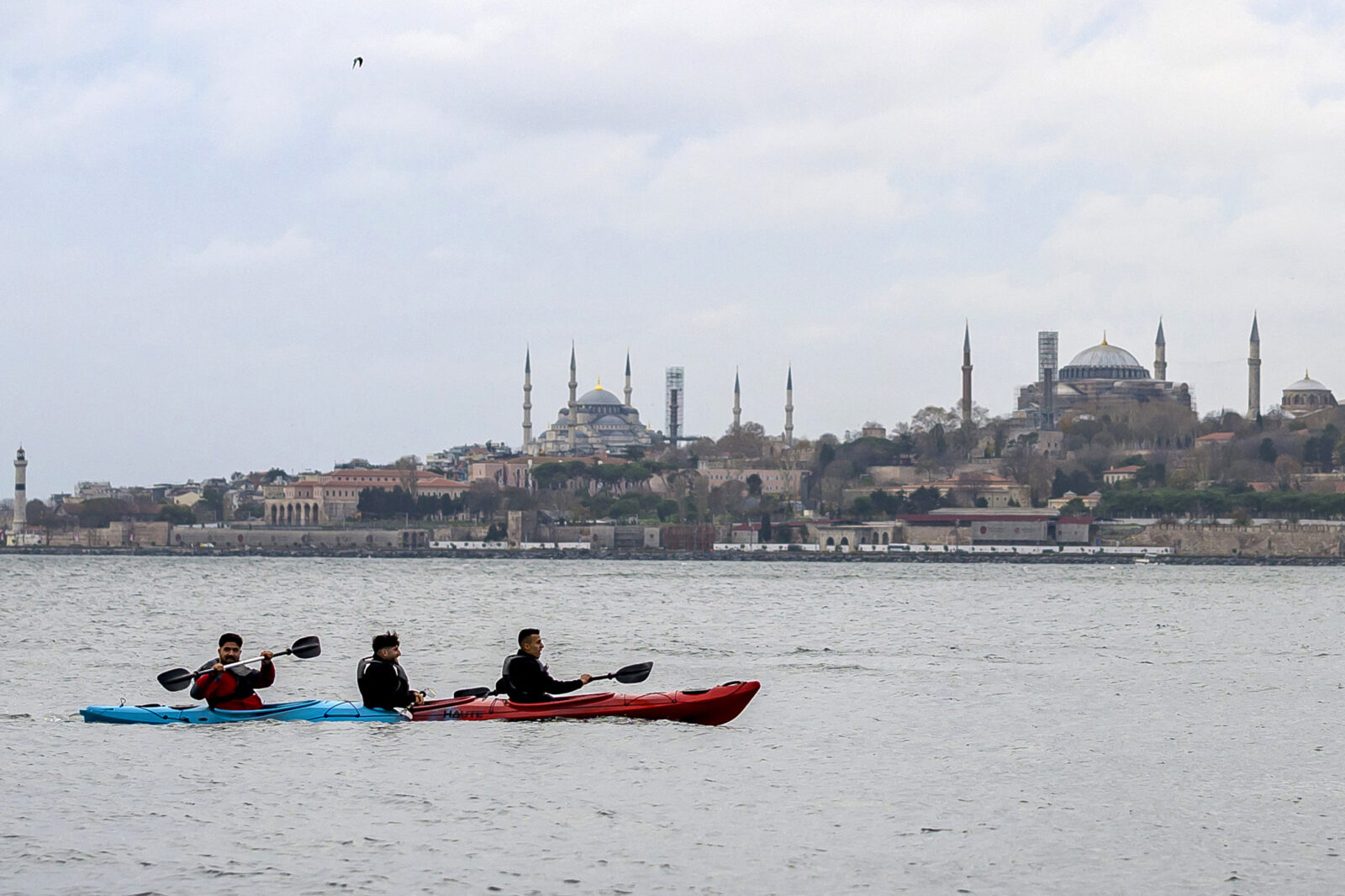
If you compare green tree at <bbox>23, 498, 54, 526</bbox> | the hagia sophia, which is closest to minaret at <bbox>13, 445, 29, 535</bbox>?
green tree at <bbox>23, 498, 54, 526</bbox>

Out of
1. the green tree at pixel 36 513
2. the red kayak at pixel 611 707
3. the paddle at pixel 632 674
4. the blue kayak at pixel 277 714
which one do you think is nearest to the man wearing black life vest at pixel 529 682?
the red kayak at pixel 611 707

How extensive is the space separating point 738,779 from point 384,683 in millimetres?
3822

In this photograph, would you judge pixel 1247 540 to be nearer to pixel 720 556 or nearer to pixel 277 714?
pixel 720 556

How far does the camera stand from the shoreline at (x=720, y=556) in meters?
108

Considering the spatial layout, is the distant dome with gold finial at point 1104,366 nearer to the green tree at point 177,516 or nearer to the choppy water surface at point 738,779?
the green tree at point 177,516

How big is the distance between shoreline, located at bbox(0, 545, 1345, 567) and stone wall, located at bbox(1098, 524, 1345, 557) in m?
1.20

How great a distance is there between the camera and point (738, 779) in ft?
59.2

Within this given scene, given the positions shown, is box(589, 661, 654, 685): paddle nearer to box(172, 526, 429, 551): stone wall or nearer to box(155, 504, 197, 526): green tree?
box(172, 526, 429, 551): stone wall

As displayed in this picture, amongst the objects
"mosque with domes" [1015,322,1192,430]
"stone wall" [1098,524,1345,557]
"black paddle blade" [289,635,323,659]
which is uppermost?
"mosque with domes" [1015,322,1192,430]

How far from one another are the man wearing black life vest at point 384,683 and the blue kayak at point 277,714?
0.11 metres

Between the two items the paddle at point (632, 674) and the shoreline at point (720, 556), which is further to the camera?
the shoreline at point (720, 556)

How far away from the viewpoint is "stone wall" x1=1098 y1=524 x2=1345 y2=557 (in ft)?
364

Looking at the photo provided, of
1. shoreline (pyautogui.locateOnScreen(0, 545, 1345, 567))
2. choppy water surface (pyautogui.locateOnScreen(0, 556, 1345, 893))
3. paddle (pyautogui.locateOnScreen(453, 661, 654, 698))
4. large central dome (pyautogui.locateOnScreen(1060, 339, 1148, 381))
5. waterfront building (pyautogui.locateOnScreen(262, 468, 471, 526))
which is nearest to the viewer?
choppy water surface (pyautogui.locateOnScreen(0, 556, 1345, 893))

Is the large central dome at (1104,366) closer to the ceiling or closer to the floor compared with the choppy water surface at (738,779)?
closer to the ceiling
